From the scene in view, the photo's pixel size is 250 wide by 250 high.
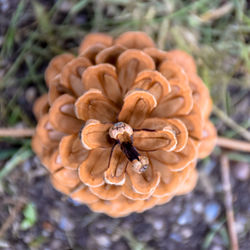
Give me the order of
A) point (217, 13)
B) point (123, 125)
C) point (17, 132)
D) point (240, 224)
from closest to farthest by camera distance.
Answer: point (123, 125)
point (17, 132)
point (240, 224)
point (217, 13)

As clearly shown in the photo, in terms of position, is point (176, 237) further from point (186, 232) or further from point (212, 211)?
point (212, 211)

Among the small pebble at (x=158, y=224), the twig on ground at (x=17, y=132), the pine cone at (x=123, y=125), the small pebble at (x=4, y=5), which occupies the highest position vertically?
the small pebble at (x=4, y=5)

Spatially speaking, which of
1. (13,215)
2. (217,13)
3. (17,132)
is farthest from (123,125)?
(217,13)

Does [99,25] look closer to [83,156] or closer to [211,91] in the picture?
[211,91]

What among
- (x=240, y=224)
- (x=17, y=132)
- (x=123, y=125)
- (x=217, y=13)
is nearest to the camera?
(x=123, y=125)

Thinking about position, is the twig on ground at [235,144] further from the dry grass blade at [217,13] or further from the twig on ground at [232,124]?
the dry grass blade at [217,13]

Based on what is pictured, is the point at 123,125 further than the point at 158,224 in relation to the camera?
No

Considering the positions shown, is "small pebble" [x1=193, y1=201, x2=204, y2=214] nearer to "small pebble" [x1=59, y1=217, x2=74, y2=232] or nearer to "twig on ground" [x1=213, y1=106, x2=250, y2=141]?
"twig on ground" [x1=213, y1=106, x2=250, y2=141]

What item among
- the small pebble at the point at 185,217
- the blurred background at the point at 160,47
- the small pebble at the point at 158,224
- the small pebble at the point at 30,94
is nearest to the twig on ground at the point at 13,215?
the blurred background at the point at 160,47
